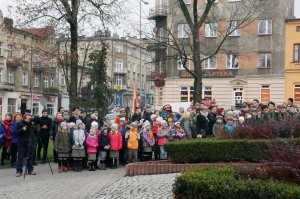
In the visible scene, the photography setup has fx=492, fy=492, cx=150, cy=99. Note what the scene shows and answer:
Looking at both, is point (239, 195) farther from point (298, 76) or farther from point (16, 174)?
point (298, 76)

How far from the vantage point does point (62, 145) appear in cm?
1658

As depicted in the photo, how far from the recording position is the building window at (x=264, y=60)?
50688mm

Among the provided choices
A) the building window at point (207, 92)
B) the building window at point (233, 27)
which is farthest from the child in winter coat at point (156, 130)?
the building window at point (207, 92)

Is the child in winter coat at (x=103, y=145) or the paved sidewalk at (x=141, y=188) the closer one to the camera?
the paved sidewalk at (x=141, y=188)

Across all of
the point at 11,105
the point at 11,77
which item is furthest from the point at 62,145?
the point at 11,77

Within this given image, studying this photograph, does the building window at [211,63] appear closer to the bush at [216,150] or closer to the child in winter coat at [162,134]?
the child in winter coat at [162,134]

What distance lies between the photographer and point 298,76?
4897 centimetres

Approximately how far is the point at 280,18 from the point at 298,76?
20.6ft

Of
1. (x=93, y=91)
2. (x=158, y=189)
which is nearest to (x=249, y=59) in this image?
(x=93, y=91)

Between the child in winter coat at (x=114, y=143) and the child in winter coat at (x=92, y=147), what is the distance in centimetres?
59

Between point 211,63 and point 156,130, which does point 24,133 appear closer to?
point 156,130

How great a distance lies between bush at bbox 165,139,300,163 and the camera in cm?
1390

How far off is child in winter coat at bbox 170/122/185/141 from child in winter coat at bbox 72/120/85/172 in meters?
3.26

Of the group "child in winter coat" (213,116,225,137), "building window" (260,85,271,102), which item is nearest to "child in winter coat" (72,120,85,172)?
"child in winter coat" (213,116,225,137)
